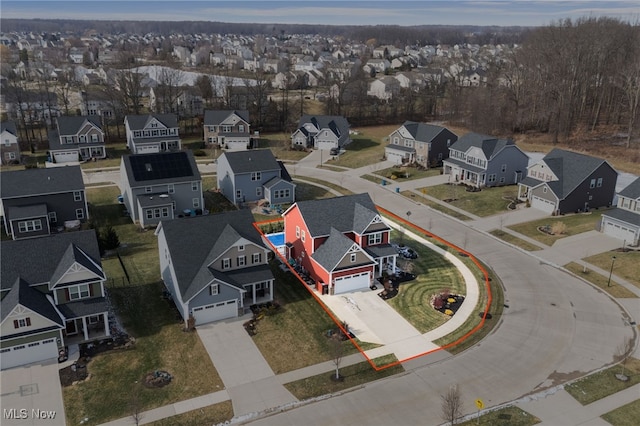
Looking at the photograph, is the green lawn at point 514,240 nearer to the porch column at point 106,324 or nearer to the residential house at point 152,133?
the porch column at point 106,324

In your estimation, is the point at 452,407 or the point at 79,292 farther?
the point at 79,292

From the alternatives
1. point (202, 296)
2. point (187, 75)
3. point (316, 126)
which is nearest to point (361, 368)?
point (202, 296)

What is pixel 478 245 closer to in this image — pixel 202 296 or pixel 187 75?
pixel 202 296

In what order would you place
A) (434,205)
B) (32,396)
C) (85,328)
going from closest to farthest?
(32,396) → (85,328) → (434,205)

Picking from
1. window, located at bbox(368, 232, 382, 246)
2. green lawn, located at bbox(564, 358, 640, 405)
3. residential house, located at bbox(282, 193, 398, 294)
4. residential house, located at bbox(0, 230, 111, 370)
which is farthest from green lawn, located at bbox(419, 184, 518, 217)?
residential house, located at bbox(0, 230, 111, 370)

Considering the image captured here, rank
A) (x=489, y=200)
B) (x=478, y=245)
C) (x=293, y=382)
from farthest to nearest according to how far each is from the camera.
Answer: (x=489, y=200), (x=478, y=245), (x=293, y=382)

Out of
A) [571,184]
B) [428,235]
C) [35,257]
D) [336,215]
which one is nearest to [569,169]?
[571,184]

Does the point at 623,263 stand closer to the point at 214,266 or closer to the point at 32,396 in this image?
the point at 214,266
